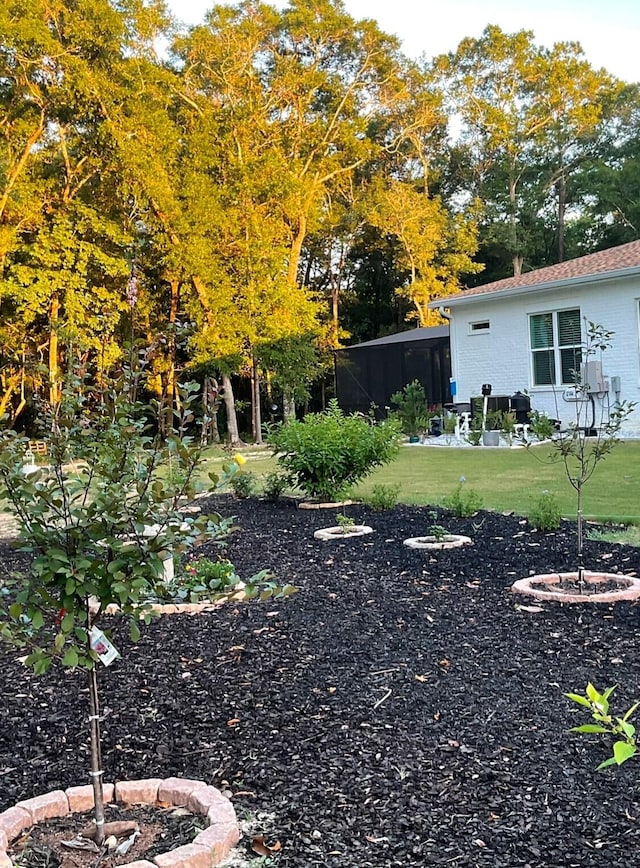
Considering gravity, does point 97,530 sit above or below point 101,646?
above

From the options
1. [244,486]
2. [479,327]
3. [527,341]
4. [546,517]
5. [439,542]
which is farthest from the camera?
[479,327]

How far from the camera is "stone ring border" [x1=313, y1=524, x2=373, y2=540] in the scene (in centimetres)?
600

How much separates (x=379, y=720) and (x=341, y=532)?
11.3 ft

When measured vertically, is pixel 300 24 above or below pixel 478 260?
above

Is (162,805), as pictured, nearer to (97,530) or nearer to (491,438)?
(97,530)

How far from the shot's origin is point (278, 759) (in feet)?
8.24

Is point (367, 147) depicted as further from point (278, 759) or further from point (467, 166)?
point (278, 759)

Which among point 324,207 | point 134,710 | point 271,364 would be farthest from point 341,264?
point 134,710

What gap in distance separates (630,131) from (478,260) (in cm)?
649

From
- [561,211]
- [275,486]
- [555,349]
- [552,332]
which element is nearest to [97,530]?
[275,486]

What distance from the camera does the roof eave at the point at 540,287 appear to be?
1325 centimetres

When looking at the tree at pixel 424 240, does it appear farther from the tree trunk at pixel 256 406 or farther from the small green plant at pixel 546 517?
the small green plant at pixel 546 517

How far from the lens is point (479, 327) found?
53.6 ft

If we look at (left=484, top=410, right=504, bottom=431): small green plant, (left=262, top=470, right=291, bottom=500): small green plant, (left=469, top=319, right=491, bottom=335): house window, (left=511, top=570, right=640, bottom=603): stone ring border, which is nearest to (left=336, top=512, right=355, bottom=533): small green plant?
(left=262, top=470, right=291, bottom=500): small green plant
